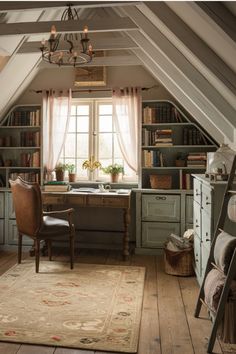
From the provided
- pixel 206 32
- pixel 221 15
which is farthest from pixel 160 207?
pixel 221 15

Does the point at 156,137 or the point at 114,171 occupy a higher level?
the point at 156,137

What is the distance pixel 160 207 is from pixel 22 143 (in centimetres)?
233

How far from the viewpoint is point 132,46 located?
14.0 feet

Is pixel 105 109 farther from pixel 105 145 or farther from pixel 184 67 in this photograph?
pixel 184 67

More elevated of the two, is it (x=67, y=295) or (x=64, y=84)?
(x=64, y=84)

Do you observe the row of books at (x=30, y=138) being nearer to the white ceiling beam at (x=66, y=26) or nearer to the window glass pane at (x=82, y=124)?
the window glass pane at (x=82, y=124)

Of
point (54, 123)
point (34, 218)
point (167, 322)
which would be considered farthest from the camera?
point (54, 123)

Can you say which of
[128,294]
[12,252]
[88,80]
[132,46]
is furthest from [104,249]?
[132,46]

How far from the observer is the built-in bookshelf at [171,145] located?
189 inches

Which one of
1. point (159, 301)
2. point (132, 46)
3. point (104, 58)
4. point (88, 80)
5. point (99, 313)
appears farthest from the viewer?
point (88, 80)

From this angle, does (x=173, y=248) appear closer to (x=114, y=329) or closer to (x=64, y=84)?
(x=114, y=329)

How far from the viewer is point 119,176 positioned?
17.0 feet

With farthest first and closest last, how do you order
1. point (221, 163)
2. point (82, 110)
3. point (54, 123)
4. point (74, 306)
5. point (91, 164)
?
point (82, 110), point (91, 164), point (54, 123), point (221, 163), point (74, 306)

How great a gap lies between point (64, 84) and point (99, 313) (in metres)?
3.62
